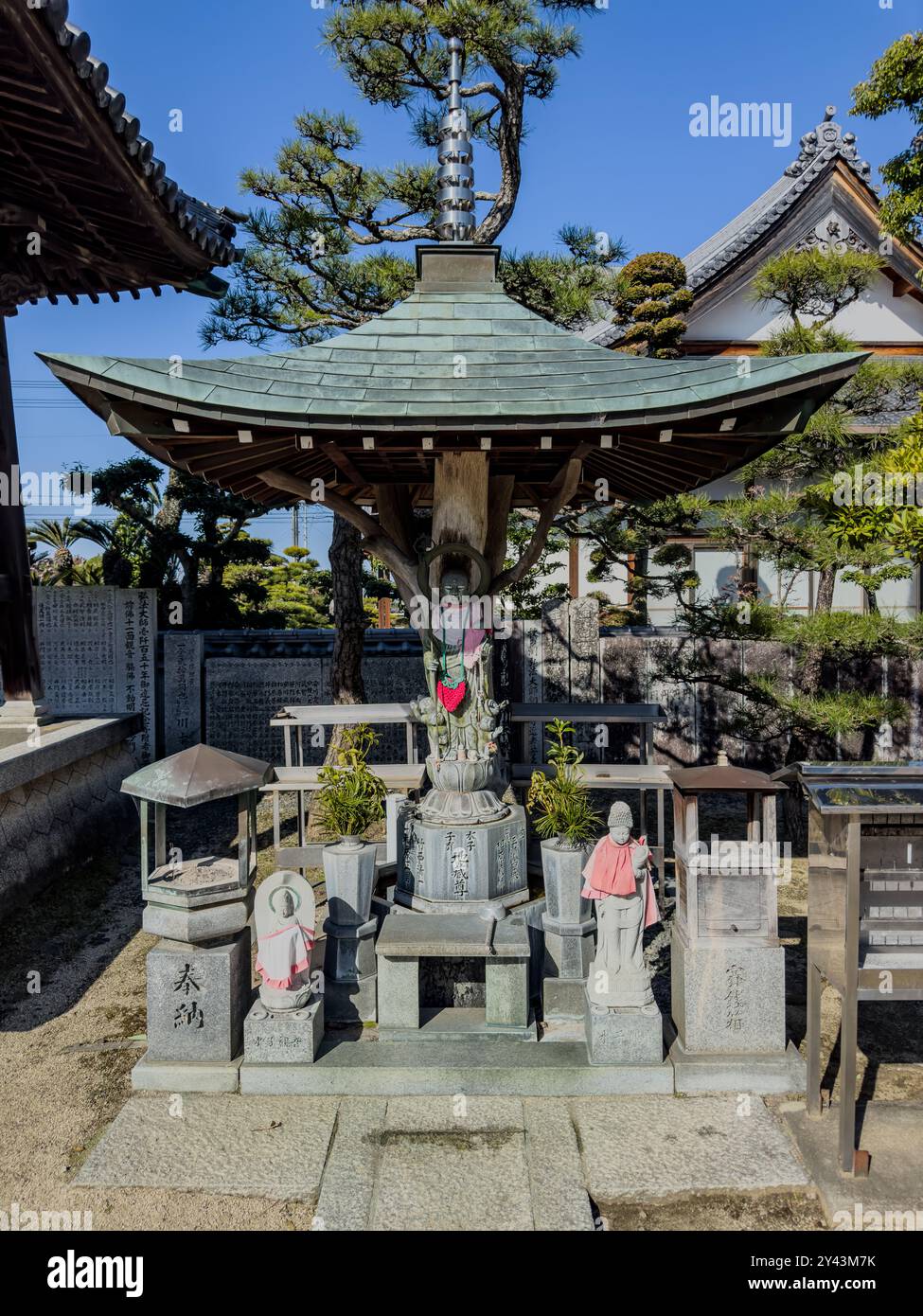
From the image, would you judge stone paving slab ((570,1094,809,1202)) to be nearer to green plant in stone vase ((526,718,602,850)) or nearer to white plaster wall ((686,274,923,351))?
green plant in stone vase ((526,718,602,850))

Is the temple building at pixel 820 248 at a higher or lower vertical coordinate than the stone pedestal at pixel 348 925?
higher

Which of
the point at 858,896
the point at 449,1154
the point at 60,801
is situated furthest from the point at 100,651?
the point at 858,896

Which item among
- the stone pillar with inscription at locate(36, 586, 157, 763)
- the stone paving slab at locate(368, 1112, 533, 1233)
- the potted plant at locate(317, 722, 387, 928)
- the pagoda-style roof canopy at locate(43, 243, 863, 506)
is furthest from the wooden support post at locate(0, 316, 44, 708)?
the stone paving slab at locate(368, 1112, 533, 1233)

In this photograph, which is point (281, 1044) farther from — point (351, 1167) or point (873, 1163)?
point (873, 1163)

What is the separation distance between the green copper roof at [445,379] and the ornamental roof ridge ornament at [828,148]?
11167 mm

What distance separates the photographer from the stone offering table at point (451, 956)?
17.5ft

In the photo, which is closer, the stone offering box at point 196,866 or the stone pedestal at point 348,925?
the stone offering box at point 196,866

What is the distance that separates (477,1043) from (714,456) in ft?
15.7

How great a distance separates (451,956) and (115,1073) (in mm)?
2298

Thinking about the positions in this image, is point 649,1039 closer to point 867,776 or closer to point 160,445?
point 867,776

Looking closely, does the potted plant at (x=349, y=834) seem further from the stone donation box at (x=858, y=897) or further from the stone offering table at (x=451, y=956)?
the stone donation box at (x=858, y=897)

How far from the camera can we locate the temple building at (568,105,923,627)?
14.3 m

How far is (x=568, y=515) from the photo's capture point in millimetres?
12352

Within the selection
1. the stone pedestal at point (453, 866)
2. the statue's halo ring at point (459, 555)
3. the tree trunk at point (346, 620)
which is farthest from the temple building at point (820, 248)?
the stone pedestal at point (453, 866)
